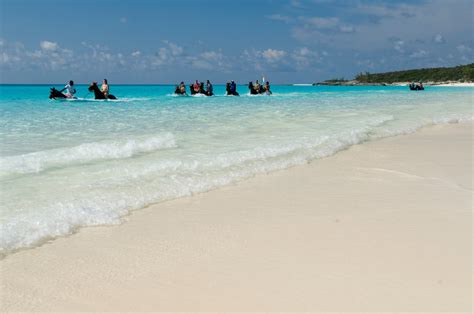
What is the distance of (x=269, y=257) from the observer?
363 centimetres

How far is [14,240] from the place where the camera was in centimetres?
394

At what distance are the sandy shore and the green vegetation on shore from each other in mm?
107605

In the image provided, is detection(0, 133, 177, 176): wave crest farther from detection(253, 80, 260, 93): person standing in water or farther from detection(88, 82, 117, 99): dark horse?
detection(253, 80, 260, 93): person standing in water

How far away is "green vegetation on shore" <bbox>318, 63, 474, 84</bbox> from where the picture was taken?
359ft

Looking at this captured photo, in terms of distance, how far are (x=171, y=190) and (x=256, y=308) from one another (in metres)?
3.09

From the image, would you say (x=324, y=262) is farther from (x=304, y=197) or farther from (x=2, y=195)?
(x=2, y=195)

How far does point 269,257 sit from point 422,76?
5151 inches

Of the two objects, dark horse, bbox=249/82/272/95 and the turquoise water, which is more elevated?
dark horse, bbox=249/82/272/95

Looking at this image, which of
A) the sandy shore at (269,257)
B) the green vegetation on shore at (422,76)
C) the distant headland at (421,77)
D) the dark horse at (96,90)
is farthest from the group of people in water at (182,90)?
the green vegetation on shore at (422,76)

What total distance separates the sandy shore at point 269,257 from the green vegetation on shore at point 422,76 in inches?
4236

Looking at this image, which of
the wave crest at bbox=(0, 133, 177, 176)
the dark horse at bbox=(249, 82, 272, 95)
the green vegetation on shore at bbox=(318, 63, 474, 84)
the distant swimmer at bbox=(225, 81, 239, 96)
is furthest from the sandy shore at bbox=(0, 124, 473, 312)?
the green vegetation on shore at bbox=(318, 63, 474, 84)

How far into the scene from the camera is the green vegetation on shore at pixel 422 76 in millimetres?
109312

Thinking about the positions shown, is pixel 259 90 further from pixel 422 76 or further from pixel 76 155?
pixel 422 76

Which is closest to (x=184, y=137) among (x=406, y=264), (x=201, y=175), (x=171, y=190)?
(x=201, y=175)
